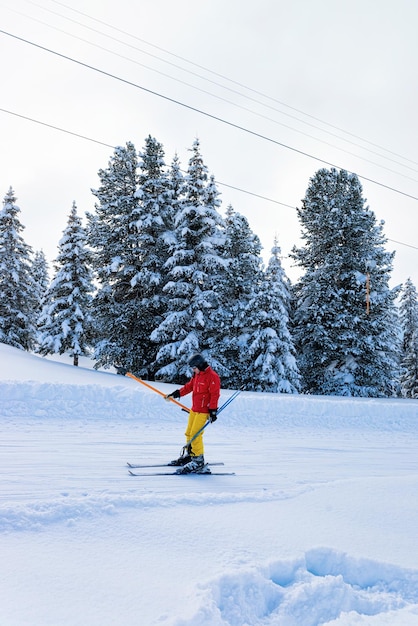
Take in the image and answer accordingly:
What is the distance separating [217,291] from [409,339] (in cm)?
2885

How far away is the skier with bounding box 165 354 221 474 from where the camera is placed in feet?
22.7

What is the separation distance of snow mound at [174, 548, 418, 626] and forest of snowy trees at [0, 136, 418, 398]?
16622 millimetres

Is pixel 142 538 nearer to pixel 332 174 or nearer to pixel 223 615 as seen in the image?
pixel 223 615

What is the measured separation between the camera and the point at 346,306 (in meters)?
24.4

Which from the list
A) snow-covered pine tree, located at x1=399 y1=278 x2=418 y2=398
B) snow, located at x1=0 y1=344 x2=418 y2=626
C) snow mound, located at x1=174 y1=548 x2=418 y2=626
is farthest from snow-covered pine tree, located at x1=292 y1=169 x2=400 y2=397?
snow mound, located at x1=174 y1=548 x2=418 y2=626

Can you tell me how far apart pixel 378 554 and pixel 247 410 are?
9.65 metres

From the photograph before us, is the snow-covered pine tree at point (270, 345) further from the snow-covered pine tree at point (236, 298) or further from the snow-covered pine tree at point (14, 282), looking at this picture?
the snow-covered pine tree at point (14, 282)

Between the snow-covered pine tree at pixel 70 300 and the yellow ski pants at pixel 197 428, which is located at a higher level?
the snow-covered pine tree at pixel 70 300

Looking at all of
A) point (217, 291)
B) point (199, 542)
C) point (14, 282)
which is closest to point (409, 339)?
point (217, 291)

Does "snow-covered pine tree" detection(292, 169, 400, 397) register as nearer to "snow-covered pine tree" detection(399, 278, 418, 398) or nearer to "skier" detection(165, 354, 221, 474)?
"snow-covered pine tree" detection(399, 278, 418, 398)

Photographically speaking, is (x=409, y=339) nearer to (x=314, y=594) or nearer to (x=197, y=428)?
(x=197, y=428)

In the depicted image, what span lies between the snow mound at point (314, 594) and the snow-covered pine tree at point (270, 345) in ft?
58.5

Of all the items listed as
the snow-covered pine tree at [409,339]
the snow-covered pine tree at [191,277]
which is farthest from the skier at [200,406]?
the snow-covered pine tree at [409,339]

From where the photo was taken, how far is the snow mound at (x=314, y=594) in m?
2.99
